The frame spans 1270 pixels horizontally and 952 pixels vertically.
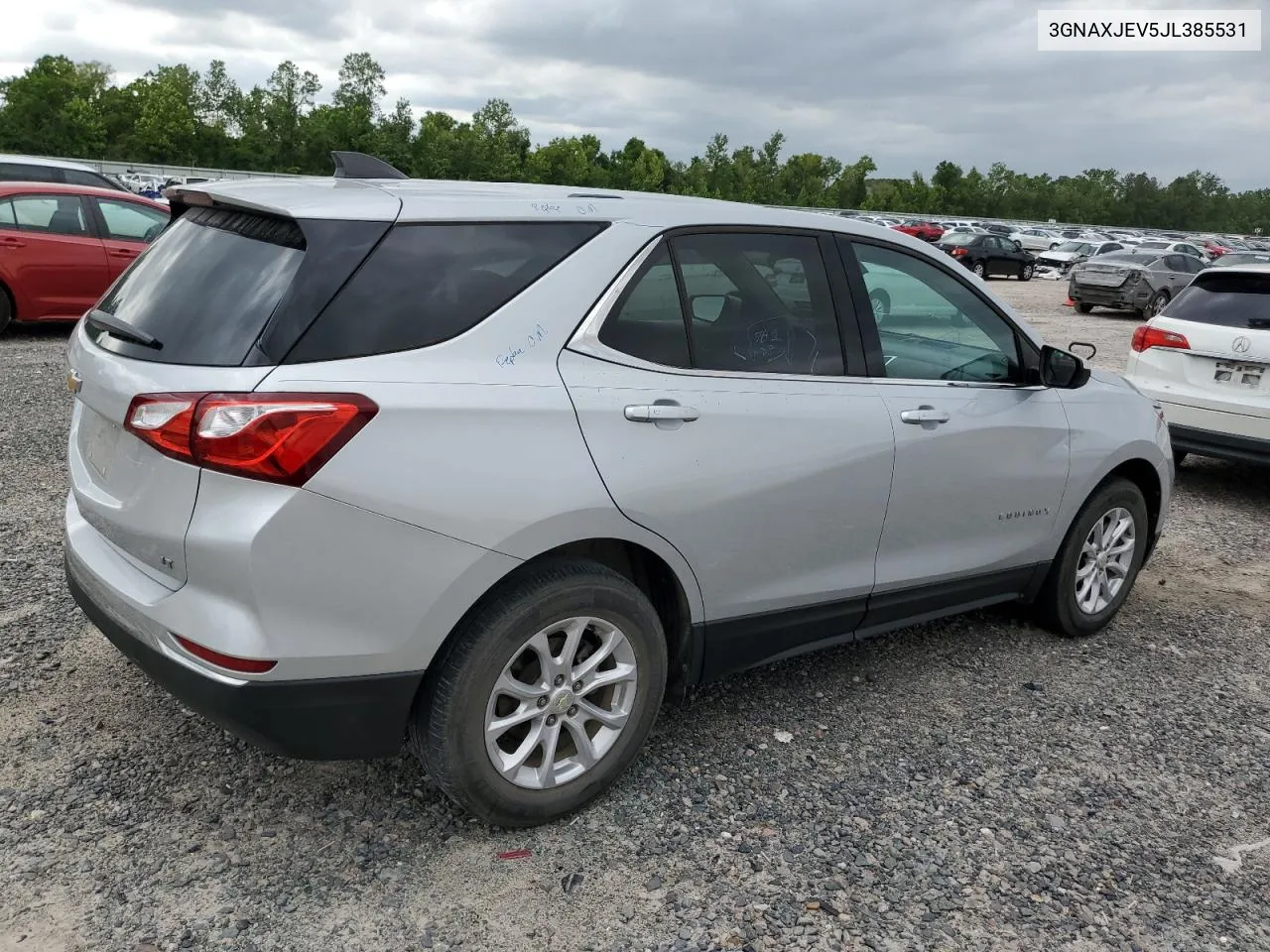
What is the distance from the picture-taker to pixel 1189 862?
3031 mm

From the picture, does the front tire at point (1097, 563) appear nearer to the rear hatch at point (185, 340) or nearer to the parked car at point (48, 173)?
the rear hatch at point (185, 340)

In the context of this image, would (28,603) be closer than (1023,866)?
No

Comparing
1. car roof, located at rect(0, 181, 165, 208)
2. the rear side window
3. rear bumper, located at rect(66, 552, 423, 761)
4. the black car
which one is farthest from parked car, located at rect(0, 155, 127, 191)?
the black car

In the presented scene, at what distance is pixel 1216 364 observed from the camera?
7.05m

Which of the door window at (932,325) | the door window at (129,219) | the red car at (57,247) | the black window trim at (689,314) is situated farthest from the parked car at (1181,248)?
the black window trim at (689,314)

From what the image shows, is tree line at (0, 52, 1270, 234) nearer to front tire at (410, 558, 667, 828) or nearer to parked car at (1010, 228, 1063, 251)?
parked car at (1010, 228, 1063, 251)

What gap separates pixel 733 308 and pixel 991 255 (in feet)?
116

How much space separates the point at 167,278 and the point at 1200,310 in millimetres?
6841

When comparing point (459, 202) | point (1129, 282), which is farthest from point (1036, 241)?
point (459, 202)

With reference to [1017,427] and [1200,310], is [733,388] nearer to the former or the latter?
[1017,427]

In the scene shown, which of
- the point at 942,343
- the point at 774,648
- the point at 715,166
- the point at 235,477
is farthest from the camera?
the point at 715,166

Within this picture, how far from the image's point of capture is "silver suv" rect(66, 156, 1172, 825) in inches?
96.3

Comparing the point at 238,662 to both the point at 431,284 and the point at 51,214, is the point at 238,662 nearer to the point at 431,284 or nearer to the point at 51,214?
the point at 431,284

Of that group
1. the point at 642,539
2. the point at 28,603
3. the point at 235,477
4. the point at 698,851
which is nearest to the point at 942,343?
the point at 642,539
